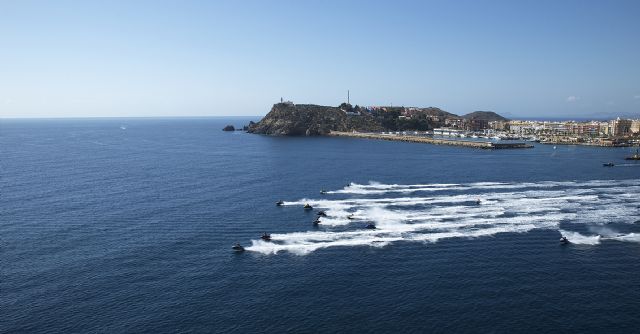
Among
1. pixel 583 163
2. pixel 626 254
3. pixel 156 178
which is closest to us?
pixel 626 254

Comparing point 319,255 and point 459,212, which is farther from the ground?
point 459,212

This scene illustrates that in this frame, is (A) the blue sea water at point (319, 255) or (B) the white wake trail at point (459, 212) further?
(B) the white wake trail at point (459, 212)

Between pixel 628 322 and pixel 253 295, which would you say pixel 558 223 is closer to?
pixel 628 322

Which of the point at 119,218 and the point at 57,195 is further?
the point at 57,195

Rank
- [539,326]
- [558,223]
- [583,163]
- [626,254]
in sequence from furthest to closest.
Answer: [583,163] → [558,223] → [626,254] → [539,326]

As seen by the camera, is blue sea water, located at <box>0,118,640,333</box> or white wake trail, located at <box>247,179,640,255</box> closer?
blue sea water, located at <box>0,118,640,333</box>

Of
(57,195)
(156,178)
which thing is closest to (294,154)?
(156,178)

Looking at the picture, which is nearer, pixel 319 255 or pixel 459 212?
pixel 319 255
